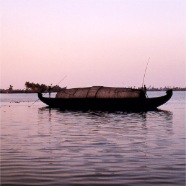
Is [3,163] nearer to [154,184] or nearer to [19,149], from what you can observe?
[19,149]

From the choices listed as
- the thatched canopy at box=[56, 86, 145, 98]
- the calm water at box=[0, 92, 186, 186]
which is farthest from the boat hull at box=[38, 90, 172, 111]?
the calm water at box=[0, 92, 186, 186]

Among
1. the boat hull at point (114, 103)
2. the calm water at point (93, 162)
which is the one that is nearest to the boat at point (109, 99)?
the boat hull at point (114, 103)

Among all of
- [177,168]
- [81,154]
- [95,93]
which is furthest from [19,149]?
[95,93]

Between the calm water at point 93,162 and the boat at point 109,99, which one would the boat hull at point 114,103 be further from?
the calm water at point 93,162

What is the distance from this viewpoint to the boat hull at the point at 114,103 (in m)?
51.6

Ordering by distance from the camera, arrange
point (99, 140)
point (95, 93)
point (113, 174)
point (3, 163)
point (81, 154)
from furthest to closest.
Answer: point (95, 93) → point (99, 140) → point (81, 154) → point (3, 163) → point (113, 174)

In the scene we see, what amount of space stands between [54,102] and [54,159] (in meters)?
45.8

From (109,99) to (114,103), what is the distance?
4.00 ft

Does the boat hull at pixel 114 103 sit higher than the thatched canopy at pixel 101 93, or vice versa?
the thatched canopy at pixel 101 93

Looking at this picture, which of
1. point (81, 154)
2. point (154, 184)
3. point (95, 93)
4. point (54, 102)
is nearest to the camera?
point (154, 184)

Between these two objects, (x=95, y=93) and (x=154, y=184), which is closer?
(x=154, y=184)

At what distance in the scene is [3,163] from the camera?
1245 cm

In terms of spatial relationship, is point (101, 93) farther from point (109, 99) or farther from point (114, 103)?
point (114, 103)

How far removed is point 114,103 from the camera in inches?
2052
